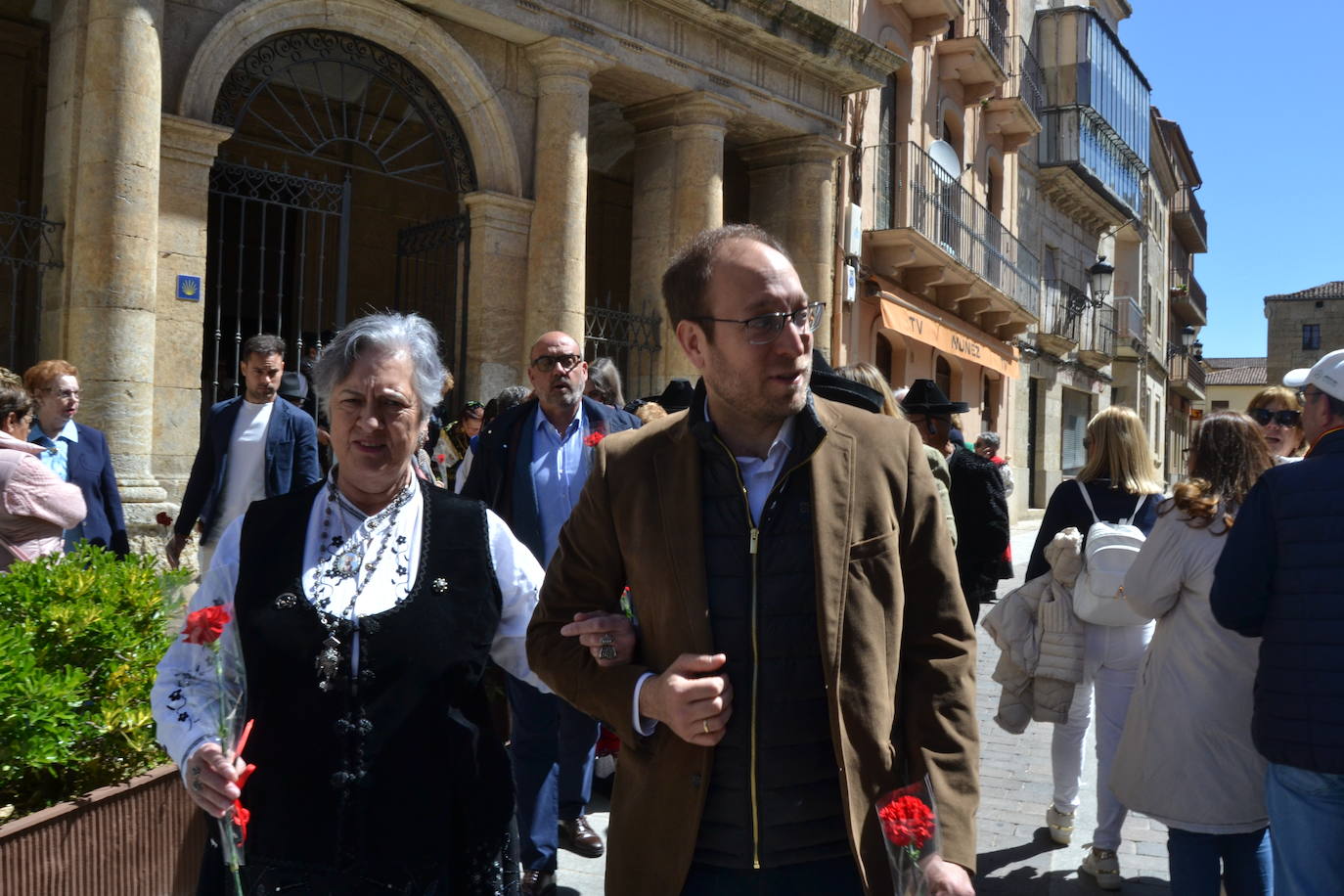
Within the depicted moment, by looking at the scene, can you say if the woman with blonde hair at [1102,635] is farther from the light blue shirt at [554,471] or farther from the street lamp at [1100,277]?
the street lamp at [1100,277]

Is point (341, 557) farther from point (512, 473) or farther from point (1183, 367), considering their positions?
point (1183, 367)

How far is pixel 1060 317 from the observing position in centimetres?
2677

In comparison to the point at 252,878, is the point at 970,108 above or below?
above

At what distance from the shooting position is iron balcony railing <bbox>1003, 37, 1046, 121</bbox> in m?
22.8

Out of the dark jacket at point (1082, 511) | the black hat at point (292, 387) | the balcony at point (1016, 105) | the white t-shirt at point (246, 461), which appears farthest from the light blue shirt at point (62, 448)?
the balcony at point (1016, 105)

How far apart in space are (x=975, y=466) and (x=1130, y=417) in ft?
5.15

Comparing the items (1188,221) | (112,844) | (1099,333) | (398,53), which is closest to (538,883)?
(112,844)

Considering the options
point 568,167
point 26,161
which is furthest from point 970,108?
point 26,161

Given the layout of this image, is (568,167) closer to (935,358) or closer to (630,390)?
(630,390)

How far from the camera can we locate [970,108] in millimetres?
21141

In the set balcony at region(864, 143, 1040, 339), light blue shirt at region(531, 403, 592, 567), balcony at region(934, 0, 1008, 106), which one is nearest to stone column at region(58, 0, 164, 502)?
light blue shirt at region(531, 403, 592, 567)

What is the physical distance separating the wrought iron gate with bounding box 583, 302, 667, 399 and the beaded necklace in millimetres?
9502

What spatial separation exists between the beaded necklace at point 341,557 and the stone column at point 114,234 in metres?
5.92

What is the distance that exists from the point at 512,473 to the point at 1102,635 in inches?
98.6
